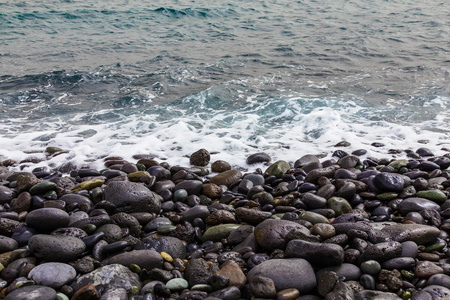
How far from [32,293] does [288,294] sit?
1.85m

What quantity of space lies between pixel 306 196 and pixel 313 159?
1.47 metres

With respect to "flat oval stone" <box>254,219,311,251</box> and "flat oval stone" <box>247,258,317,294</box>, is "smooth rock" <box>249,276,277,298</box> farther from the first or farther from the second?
"flat oval stone" <box>254,219,311,251</box>

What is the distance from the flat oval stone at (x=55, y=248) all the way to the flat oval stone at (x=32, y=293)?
17.2 inches

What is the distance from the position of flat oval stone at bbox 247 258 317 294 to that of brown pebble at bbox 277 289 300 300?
0.20ft

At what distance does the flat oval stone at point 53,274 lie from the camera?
3117 mm

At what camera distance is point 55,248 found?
3447mm

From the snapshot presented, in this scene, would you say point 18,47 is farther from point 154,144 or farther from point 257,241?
point 257,241

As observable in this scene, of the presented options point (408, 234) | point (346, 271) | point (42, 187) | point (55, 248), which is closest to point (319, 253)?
point (346, 271)

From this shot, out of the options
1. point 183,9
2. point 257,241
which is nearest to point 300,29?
point 183,9

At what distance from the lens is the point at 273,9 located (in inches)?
806

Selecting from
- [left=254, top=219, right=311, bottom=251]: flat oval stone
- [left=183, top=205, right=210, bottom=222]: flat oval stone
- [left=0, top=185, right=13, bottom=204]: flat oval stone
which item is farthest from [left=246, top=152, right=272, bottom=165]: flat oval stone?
[left=0, top=185, right=13, bottom=204]: flat oval stone

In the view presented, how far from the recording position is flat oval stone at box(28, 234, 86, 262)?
11.3ft

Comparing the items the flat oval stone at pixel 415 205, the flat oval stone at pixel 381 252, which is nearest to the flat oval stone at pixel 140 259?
the flat oval stone at pixel 381 252

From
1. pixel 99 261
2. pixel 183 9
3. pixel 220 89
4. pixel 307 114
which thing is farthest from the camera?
pixel 183 9
